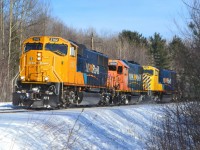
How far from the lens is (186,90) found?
→ 957 centimetres

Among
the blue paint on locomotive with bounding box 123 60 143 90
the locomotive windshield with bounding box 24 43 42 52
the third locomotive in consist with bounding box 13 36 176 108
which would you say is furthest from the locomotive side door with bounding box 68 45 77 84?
the blue paint on locomotive with bounding box 123 60 143 90

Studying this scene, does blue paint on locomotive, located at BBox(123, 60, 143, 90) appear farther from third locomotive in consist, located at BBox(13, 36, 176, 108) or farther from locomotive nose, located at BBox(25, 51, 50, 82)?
locomotive nose, located at BBox(25, 51, 50, 82)

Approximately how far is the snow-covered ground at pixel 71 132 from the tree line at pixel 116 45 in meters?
2.71

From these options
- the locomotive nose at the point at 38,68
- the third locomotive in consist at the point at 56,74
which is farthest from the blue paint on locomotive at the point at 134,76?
the locomotive nose at the point at 38,68

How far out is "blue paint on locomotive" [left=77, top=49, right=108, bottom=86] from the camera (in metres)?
22.6

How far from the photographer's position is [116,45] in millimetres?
77688

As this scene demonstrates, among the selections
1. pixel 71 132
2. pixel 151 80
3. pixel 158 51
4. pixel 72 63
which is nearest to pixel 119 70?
pixel 151 80

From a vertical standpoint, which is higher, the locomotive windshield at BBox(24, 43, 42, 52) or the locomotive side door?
the locomotive windshield at BBox(24, 43, 42, 52)

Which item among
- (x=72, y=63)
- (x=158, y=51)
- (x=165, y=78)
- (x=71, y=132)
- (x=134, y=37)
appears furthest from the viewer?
(x=134, y=37)

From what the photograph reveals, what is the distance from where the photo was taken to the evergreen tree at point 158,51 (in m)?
70.2

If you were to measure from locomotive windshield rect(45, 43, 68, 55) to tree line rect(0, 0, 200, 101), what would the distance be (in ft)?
18.1

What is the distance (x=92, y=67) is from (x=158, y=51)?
2034 inches

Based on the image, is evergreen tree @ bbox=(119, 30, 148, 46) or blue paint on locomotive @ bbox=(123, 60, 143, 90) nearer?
blue paint on locomotive @ bbox=(123, 60, 143, 90)

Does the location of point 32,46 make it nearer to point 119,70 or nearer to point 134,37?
point 119,70
